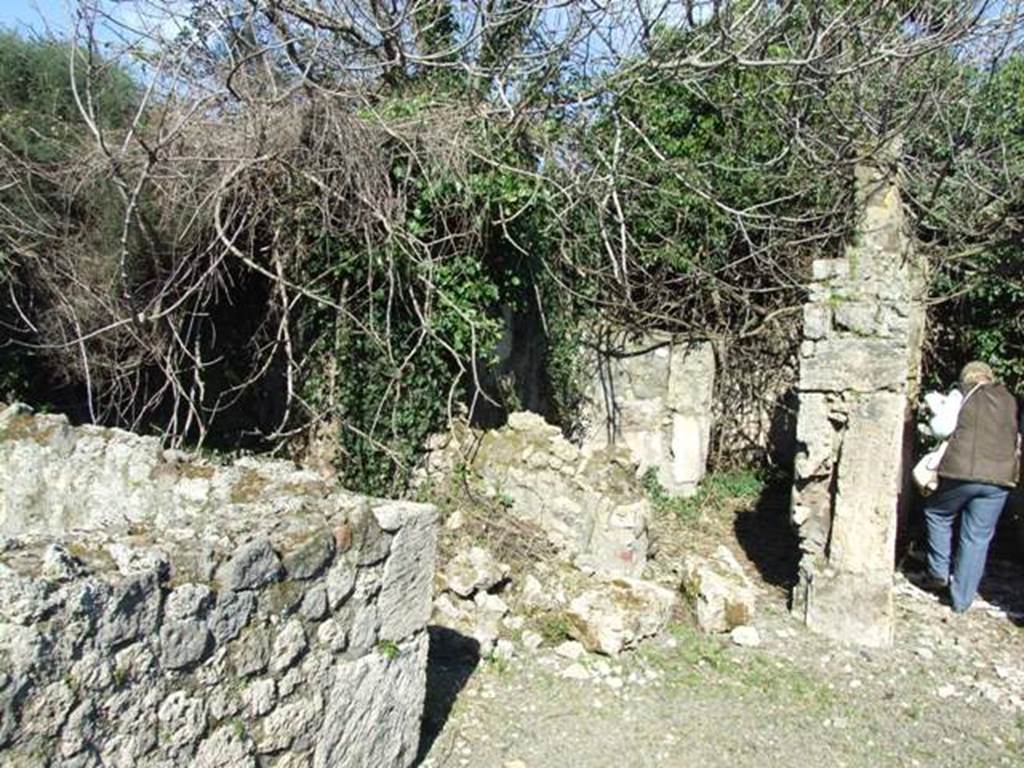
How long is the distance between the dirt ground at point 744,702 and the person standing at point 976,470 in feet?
1.27

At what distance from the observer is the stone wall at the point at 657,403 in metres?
8.55

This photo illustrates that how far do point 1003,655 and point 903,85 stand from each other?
17.5ft

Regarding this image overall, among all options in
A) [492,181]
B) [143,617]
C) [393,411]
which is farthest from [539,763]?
[492,181]

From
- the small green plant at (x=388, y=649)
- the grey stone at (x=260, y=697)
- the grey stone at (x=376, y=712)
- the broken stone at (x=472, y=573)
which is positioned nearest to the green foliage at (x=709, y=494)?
the broken stone at (x=472, y=573)

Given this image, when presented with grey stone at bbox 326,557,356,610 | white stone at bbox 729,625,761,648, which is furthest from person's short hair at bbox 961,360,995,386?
grey stone at bbox 326,557,356,610

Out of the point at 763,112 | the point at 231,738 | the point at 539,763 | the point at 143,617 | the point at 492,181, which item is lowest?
the point at 539,763

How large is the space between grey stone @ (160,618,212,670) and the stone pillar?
13.3 ft

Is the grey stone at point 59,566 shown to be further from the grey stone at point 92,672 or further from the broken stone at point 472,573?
the broken stone at point 472,573

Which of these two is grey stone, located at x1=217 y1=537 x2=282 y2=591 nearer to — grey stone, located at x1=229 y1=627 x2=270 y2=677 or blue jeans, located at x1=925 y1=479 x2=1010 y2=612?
grey stone, located at x1=229 y1=627 x2=270 y2=677

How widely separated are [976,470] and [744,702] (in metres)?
2.44

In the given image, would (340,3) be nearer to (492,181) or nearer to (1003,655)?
(492,181)

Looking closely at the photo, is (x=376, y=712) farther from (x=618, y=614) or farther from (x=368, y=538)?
(x=618, y=614)

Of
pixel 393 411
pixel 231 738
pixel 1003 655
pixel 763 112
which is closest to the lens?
pixel 231 738

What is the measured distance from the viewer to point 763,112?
8.23 metres
